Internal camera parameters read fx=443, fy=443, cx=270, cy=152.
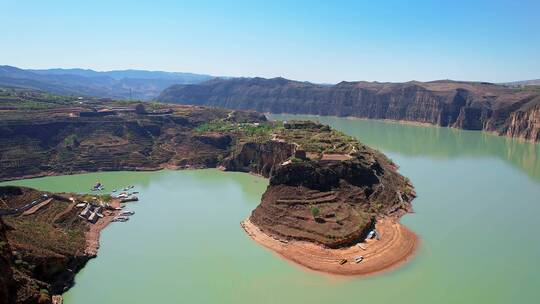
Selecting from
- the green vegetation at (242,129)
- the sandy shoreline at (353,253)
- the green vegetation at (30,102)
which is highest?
the green vegetation at (30,102)

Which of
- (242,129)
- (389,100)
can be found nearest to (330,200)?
(242,129)

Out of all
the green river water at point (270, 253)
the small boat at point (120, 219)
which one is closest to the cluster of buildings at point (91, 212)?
the small boat at point (120, 219)

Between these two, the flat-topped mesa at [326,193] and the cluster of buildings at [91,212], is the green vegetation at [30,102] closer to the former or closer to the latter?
the cluster of buildings at [91,212]

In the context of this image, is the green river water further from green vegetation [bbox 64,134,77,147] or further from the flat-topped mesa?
green vegetation [bbox 64,134,77,147]

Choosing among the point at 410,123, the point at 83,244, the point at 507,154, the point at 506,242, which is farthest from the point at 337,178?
the point at 410,123

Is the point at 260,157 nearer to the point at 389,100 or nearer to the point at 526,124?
the point at 526,124
